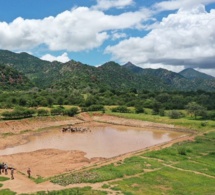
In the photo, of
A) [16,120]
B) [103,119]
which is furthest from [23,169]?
[103,119]

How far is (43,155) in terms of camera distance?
2458 inches

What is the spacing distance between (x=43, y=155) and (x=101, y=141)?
20888 mm

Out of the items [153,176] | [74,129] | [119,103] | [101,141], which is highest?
[119,103]

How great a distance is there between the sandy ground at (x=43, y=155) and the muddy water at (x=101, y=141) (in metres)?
3.54

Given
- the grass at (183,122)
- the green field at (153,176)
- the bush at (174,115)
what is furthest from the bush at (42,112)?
the green field at (153,176)

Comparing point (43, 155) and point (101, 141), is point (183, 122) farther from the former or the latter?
point (43, 155)

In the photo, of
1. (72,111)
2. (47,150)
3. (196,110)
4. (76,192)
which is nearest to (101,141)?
(47,150)

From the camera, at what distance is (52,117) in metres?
110

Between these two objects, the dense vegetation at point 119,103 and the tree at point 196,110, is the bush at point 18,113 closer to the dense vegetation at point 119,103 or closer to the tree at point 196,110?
the dense vegetation at point 119,103

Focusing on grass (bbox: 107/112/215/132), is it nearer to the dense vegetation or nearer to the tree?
the dense vegetation

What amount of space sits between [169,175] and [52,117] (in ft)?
236

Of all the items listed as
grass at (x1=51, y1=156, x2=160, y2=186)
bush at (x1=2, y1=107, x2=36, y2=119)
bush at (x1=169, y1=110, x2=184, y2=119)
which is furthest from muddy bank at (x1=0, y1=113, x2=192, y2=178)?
bush at (x1=169, y1=110, x2=184, y2=119)

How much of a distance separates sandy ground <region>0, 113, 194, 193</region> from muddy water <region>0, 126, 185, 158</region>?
3.54 m

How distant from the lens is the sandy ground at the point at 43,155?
40000 mm
